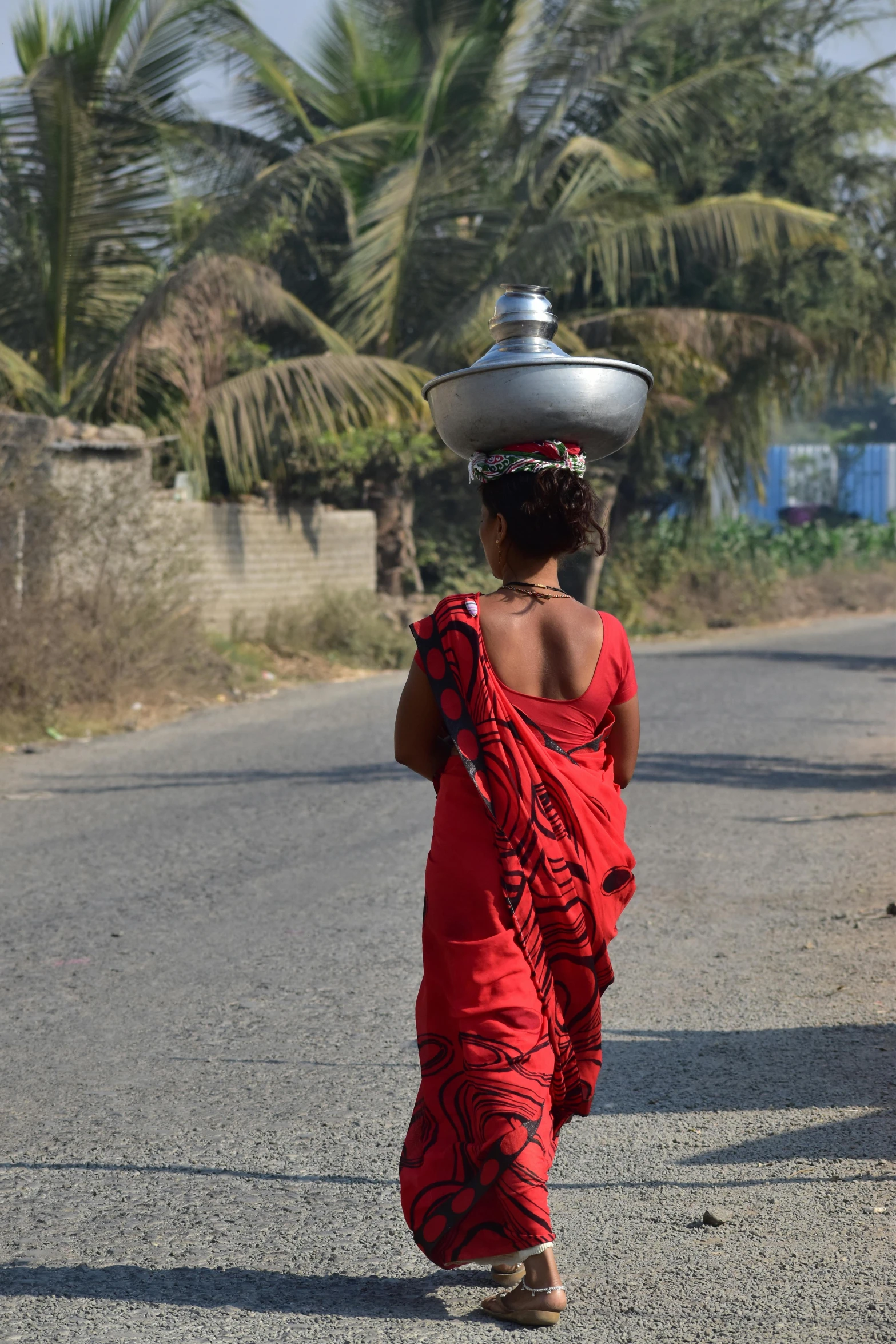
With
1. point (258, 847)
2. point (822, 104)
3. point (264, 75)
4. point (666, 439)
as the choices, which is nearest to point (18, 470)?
point (258, 847)

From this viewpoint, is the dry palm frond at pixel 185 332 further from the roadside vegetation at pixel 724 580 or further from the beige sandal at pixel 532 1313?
the beige sandal at pixel 532 1313

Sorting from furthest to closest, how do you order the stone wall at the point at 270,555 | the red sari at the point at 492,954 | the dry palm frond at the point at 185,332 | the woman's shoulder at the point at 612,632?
→ the stone wall at the point at 270,555
the dry palm frond at the point at 185,332
the woman's shoulder at the point at 612,632
the red sari at the point at 492,954

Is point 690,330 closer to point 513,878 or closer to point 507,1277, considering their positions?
point 513,878

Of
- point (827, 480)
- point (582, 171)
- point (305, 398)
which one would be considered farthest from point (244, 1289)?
point (827, 480)

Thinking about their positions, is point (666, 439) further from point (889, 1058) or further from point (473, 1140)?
point (473, 1140)

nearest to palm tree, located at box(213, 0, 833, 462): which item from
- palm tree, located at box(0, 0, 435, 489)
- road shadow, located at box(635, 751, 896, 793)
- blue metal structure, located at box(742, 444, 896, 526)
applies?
palm tree, located at box(0, 0, 435, 489)

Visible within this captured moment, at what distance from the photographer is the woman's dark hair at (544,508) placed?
9.23 feet

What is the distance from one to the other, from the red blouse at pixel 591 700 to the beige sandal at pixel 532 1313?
1.01 meters

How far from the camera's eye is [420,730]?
2822 mm

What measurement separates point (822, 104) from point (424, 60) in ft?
25.1

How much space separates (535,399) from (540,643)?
1.55 ft

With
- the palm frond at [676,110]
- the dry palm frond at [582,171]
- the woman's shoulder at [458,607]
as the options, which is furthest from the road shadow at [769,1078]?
the palm frond at [676,110]

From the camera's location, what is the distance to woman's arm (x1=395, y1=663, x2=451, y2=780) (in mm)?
2801

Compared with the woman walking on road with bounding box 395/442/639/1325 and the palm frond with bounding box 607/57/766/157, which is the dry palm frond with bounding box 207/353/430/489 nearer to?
the palm frond with bounding box 607/57/766/157
